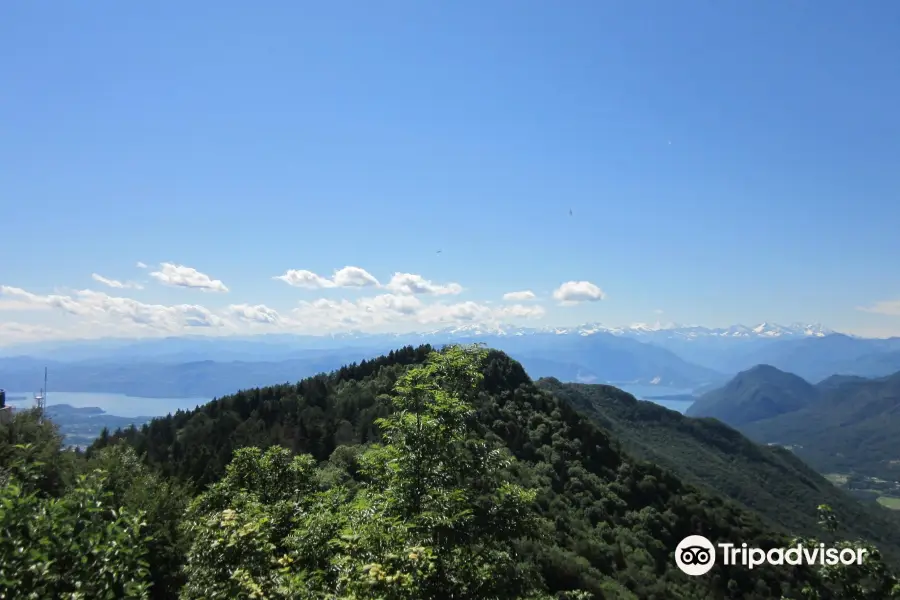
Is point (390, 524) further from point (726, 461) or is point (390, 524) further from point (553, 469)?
point (726, 461)

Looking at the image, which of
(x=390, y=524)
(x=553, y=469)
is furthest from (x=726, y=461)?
(x=390, y=524)

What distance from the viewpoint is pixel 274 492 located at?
19.1 meters

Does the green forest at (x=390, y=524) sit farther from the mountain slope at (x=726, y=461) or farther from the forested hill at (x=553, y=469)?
the mountain slope at (x=726, y=461)

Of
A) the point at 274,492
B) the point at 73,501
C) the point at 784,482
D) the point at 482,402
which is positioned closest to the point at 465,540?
the point at 73,501

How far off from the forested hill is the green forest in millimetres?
275

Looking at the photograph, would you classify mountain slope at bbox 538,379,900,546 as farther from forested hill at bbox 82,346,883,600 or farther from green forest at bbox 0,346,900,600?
green forest at bbox 0,346,900,600

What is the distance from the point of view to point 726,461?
14888 cm

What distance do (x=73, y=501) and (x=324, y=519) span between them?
4.73m

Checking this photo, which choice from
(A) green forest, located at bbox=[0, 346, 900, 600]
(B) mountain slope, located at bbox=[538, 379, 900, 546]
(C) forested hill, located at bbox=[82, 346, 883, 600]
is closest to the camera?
(A) green forest, located at bbox=[0, 346, 900, 600]

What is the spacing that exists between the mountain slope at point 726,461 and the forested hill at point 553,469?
46.8 metres

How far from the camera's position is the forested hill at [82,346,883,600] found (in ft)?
128

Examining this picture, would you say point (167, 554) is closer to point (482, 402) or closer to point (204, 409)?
point (482, 402)

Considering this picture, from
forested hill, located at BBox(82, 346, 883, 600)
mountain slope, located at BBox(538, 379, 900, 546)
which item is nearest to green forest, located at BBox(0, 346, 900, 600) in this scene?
forested hill, located at BBox(82, 346, 883, 600)

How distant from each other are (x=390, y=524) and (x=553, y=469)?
47932mm
